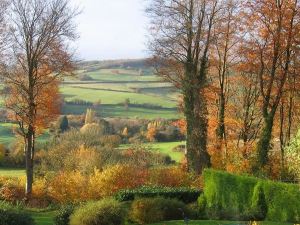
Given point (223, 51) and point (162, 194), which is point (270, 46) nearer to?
point (223, 51)

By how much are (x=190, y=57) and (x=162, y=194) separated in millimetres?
11951

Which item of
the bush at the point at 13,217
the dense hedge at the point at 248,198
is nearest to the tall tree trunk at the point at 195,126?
the dense hedge at the point at 248,198

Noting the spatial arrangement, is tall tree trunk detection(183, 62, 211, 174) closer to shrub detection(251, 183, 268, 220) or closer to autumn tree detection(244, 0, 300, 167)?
autumn tree detection(244, 0, 300, 167)

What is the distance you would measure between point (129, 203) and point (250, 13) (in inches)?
644

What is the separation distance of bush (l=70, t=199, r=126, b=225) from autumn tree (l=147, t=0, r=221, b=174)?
48.5 feet

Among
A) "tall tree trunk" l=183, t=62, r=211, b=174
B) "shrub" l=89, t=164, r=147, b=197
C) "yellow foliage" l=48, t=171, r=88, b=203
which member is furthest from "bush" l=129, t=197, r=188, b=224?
"tall tree trunk" l=183, t=62, r=211, b=174

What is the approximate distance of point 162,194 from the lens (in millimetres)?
25859

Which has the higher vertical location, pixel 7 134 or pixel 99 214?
pixel 99 214

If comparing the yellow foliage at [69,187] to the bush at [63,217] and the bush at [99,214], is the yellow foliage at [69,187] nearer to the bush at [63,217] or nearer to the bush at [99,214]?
the bush at [63,217]

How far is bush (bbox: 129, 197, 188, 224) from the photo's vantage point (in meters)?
21.8

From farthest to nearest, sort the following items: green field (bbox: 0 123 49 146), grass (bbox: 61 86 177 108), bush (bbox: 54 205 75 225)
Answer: grass (bbox: 61 86 177 108)
green field (bbox: 0 123 49 146)
bush (bbox: 54 205 75 225)

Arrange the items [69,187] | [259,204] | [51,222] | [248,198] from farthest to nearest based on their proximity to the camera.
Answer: [69,187]
[51,222]
[248,198]
[259,204]

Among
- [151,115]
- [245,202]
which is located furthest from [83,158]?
[151,115]

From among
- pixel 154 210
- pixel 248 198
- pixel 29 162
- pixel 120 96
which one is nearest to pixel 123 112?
pixel 120 96
